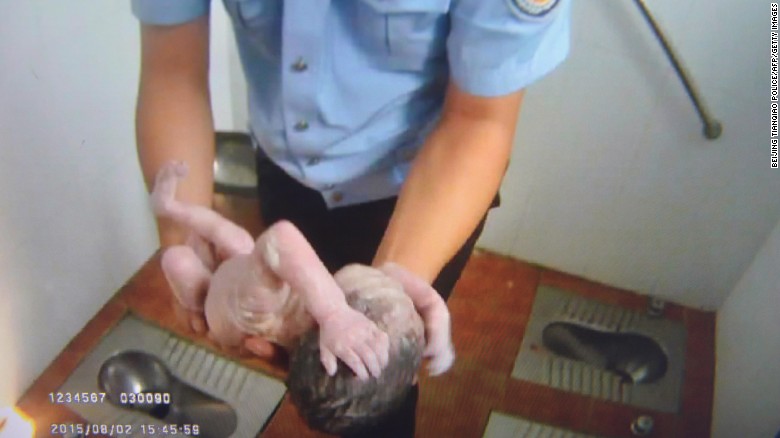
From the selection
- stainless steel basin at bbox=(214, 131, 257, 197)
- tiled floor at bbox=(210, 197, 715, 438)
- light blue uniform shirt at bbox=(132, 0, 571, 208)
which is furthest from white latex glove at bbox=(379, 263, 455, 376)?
stainless steel basin at bbox=(214, 131, 257, 197)

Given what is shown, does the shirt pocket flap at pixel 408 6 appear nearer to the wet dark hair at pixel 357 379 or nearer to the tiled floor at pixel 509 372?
the wet dark hair at pixel 357 379

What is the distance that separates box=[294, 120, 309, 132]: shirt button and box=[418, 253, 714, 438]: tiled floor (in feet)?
1.94

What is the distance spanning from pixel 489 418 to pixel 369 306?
705 mm

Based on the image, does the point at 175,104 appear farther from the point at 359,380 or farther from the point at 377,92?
the point at 359,380

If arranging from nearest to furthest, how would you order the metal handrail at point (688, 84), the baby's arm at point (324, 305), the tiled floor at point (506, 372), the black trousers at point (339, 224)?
the baby's arm at point (324, 305), the black trousers at point (339, 224), the metal handrail at point (688, 84), the tiled floor at point (506, 372)

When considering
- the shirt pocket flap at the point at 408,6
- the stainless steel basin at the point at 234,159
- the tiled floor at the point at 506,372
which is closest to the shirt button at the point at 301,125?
the shirt pocket flap at the point at 408,6

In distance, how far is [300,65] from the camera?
50 centimetres

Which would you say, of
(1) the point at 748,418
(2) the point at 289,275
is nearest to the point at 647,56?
(1) the point at 748,418

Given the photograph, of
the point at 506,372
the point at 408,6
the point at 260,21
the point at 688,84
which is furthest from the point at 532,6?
the point at 506,372

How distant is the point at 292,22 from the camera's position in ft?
1.57

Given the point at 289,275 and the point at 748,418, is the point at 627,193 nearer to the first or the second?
the point at 748,418

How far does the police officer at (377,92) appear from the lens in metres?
0.48

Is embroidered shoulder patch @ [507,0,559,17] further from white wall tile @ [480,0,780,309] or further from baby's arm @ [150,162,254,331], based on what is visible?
white wall tile @ [480,0,780,309]

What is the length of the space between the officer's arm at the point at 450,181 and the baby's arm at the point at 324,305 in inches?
5.7
